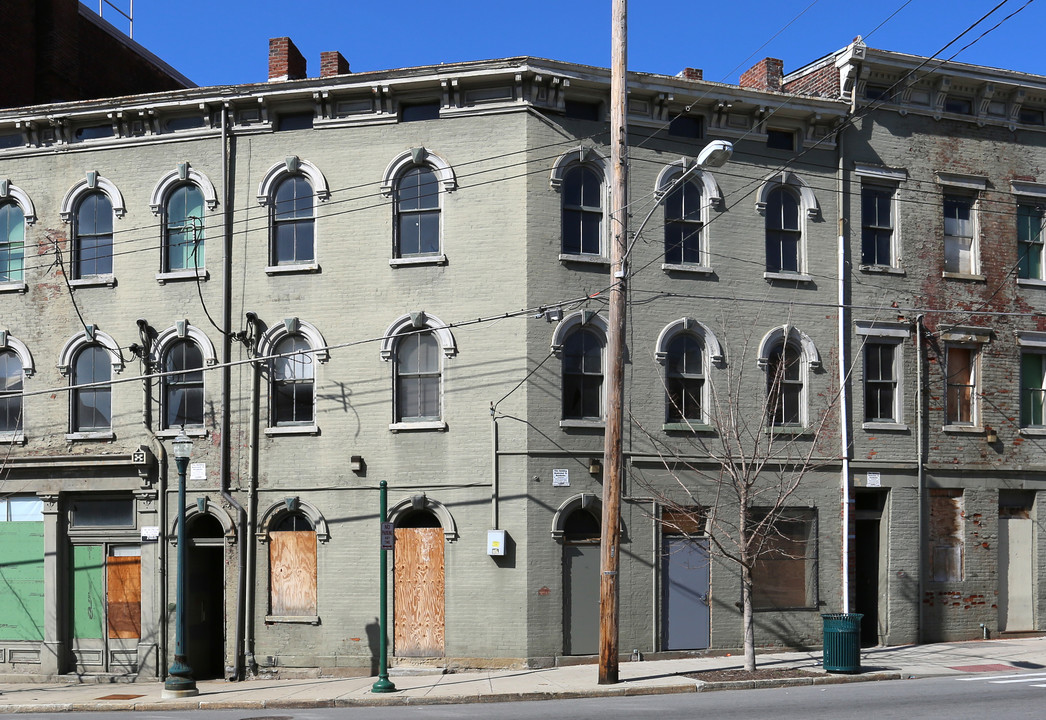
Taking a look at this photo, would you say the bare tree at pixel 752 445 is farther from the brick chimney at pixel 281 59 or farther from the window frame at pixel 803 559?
the brick chimney at pixel 281 59

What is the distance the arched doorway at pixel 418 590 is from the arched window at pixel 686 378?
17.0 feet

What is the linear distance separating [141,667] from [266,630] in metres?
2.78

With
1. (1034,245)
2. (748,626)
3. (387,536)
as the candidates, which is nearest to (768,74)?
(1034,245)

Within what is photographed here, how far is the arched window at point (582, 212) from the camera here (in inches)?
836

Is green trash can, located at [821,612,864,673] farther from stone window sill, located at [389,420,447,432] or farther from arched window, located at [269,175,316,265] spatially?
arched window, located at [269,175,316,265]

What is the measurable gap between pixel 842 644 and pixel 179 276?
561 inches

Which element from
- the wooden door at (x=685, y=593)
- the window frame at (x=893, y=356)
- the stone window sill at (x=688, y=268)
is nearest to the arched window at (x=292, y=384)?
the stone window sill at (x=688, y=268)

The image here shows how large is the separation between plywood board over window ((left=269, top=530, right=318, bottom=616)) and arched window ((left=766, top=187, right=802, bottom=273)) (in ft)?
35.2

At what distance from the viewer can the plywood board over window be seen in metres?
21.2

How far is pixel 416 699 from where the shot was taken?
1733 centimetres

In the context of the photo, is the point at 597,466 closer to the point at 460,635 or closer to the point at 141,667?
the point at 460,635

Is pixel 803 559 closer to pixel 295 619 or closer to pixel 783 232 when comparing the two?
pixel 783 232

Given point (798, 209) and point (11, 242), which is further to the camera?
point (11, 242)

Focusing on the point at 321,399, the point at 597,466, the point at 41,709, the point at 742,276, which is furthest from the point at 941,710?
the point at 41,709
